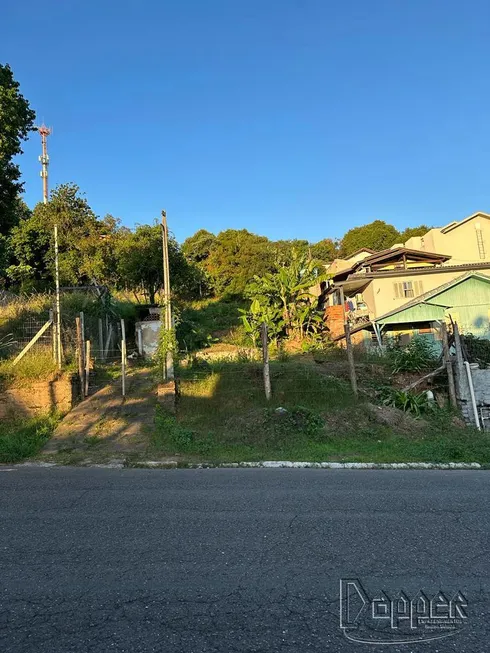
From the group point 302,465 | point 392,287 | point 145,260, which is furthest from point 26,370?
point 392,287

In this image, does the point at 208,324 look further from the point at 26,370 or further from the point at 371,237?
the point at 371,237

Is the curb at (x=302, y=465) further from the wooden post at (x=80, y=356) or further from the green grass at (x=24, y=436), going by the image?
the wooden post at (x=80, y=356)

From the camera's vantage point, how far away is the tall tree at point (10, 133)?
11.0 meters

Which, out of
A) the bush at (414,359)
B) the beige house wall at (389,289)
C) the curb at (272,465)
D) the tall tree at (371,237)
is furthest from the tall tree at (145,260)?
the tall tree at (371,237)

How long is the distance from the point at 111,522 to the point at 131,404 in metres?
7.13

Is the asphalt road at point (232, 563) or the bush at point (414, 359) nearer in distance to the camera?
the asphalt road at point (232, 563)

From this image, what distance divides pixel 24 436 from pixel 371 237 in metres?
54.3

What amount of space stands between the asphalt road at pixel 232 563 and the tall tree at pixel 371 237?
177ft

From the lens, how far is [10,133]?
11.4 meters

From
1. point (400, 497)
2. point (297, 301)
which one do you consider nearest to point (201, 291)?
point (297, 301)

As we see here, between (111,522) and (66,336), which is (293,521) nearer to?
(111,522)

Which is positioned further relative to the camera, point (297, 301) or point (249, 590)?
point (297, 301)

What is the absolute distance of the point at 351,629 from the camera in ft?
8.74

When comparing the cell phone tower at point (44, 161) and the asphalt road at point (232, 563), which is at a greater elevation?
the cell phone tower at point (44, 161)
